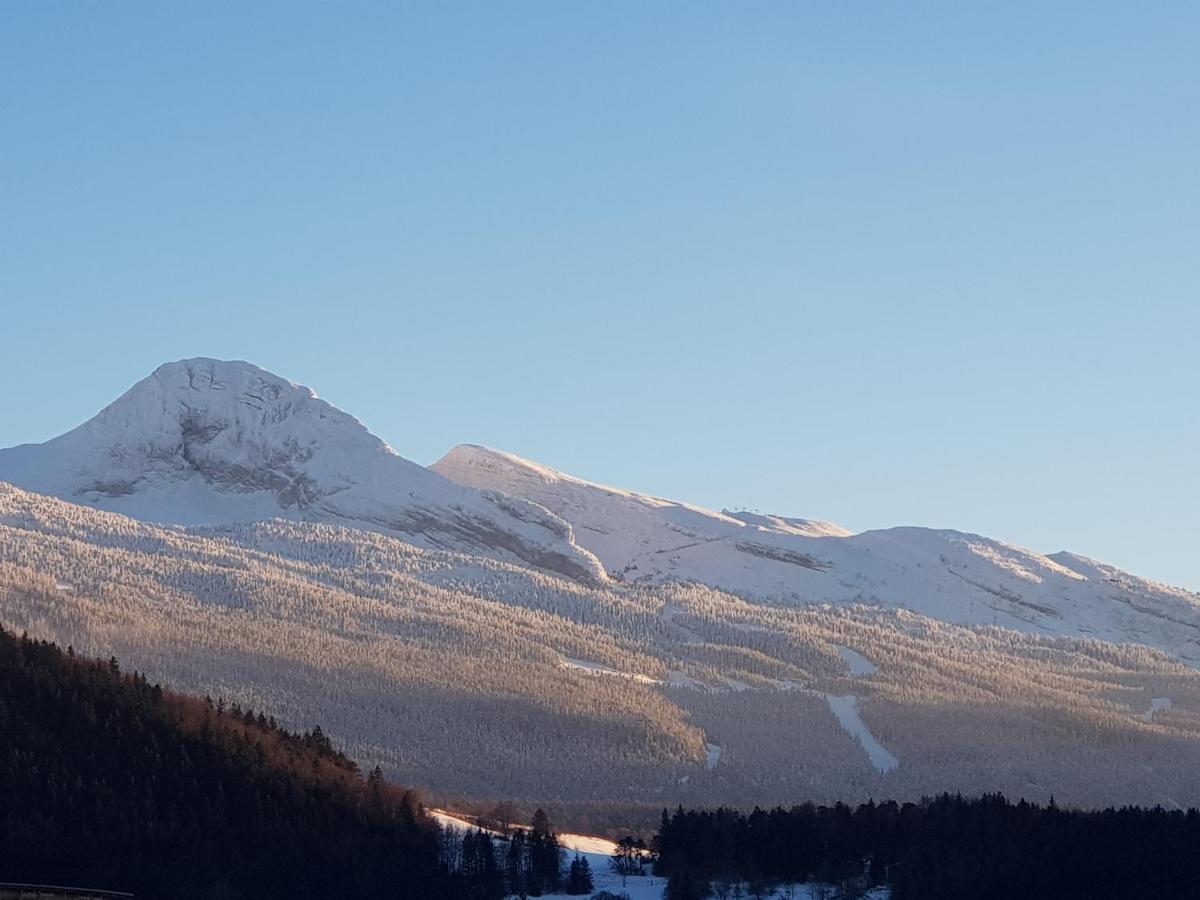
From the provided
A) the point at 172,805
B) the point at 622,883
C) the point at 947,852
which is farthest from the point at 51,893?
the point at 947,852

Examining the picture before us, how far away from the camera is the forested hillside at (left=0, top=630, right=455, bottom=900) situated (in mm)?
119688

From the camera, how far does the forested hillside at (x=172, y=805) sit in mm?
119688

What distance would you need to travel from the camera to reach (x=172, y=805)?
126125 millimetres

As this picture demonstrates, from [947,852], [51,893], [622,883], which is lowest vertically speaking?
[51,893]

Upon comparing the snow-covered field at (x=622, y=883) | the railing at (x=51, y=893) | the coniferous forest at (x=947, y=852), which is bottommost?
the railing at (x=51, y=893)

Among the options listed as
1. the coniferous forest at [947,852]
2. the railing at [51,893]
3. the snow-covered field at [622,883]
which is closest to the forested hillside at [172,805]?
the railing at [51,893]

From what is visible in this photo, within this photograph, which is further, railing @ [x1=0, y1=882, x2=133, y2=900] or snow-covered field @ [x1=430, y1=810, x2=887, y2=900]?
snow-covered field @ [x1=430, y1=810, x2=887, y2=900]

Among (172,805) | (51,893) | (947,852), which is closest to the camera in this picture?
(51,893)

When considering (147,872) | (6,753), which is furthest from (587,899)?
(6,753)

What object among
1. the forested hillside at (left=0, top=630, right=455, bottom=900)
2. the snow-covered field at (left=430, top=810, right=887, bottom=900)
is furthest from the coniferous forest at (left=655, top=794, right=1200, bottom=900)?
the forested hillside at (left=0, top=630, right=455, bottom=900)

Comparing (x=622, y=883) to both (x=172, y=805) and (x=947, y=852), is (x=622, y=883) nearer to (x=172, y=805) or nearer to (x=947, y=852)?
(x=947, y=852)

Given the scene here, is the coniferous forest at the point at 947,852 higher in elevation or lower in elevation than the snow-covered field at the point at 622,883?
higher

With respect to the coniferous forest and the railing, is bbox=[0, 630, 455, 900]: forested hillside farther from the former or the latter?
the coniferous forest

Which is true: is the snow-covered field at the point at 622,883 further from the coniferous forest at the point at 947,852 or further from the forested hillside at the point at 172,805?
the forested hillside at the point at 172,805
